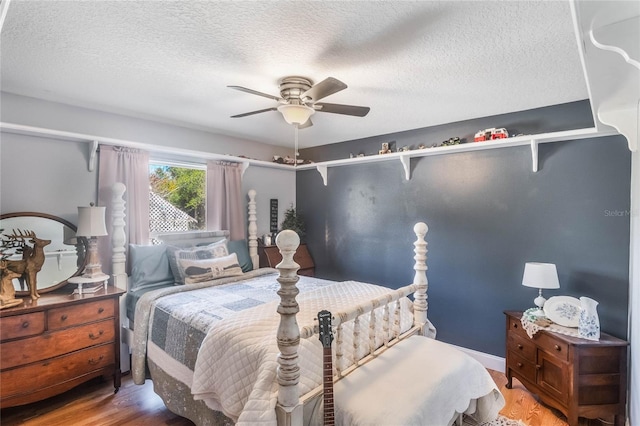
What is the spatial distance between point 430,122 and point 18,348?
12.4 ft

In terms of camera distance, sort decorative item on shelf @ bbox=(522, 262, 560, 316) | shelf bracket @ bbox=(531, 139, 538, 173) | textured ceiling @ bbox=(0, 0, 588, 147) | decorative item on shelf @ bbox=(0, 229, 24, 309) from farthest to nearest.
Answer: shelf bracket @ bbox=(531, 139, 538, 173)
decorative item on shelf @ bbox=(522, 262, 560, 316)
decorative item on shelf @ bbox=(0, 229, 24, 309)
textured ceiling @ bbox=(0, 0, 588, 147)

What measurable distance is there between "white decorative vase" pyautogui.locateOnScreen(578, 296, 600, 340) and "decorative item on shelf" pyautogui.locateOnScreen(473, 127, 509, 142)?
4.74ft

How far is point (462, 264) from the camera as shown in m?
3.15

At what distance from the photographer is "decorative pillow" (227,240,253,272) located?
11.7ft

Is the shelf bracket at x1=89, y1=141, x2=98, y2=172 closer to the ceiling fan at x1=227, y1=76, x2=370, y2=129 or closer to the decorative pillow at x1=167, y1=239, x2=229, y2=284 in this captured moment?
the decorative pillow at x1=167, y1=239, x2=229, y2=284

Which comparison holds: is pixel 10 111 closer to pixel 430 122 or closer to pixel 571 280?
pixel 430 122

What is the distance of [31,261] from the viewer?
2.31 meters

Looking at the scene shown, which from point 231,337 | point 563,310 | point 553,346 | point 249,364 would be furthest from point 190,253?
point 563,310

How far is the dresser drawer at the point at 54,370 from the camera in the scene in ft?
6.79

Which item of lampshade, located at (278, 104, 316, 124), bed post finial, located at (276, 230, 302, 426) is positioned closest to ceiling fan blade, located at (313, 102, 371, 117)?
lampshade, located at (278, 104, 316, 124)

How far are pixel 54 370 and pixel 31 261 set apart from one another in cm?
79

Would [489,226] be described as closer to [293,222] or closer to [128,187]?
[293,222]

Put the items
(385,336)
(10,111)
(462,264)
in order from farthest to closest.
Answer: (462,264) → (10,111) → (385,336)

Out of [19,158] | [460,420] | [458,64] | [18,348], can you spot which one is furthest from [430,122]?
[18,348]
